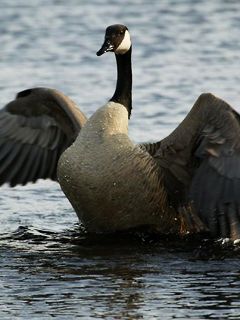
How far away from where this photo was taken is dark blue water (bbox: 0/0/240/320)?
7.47 meters

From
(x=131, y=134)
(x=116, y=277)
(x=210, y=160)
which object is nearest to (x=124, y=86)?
(x=210, y=160)

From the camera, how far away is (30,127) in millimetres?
10211

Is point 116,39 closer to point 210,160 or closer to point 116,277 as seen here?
point 210,160

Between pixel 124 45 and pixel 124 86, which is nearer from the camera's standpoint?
pixel 124 86

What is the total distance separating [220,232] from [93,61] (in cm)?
852

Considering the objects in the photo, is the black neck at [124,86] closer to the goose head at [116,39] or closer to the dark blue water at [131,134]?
the goose head at [116,39]

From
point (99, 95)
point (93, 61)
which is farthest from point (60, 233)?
point (93, 61)

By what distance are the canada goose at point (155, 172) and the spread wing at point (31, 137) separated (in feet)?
2.70

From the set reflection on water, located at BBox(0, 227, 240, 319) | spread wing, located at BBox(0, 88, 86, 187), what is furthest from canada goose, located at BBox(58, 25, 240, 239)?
spread wing, located at BBox(0, 88, 86, 187)

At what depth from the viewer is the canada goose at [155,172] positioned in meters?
8.78

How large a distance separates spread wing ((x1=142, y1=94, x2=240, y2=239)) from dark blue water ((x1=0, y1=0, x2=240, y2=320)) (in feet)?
1.17

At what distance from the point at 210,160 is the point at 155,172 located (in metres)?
0.56

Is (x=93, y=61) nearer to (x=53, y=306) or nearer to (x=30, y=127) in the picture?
(x=30, y=127)

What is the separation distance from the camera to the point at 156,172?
928 centimetres
